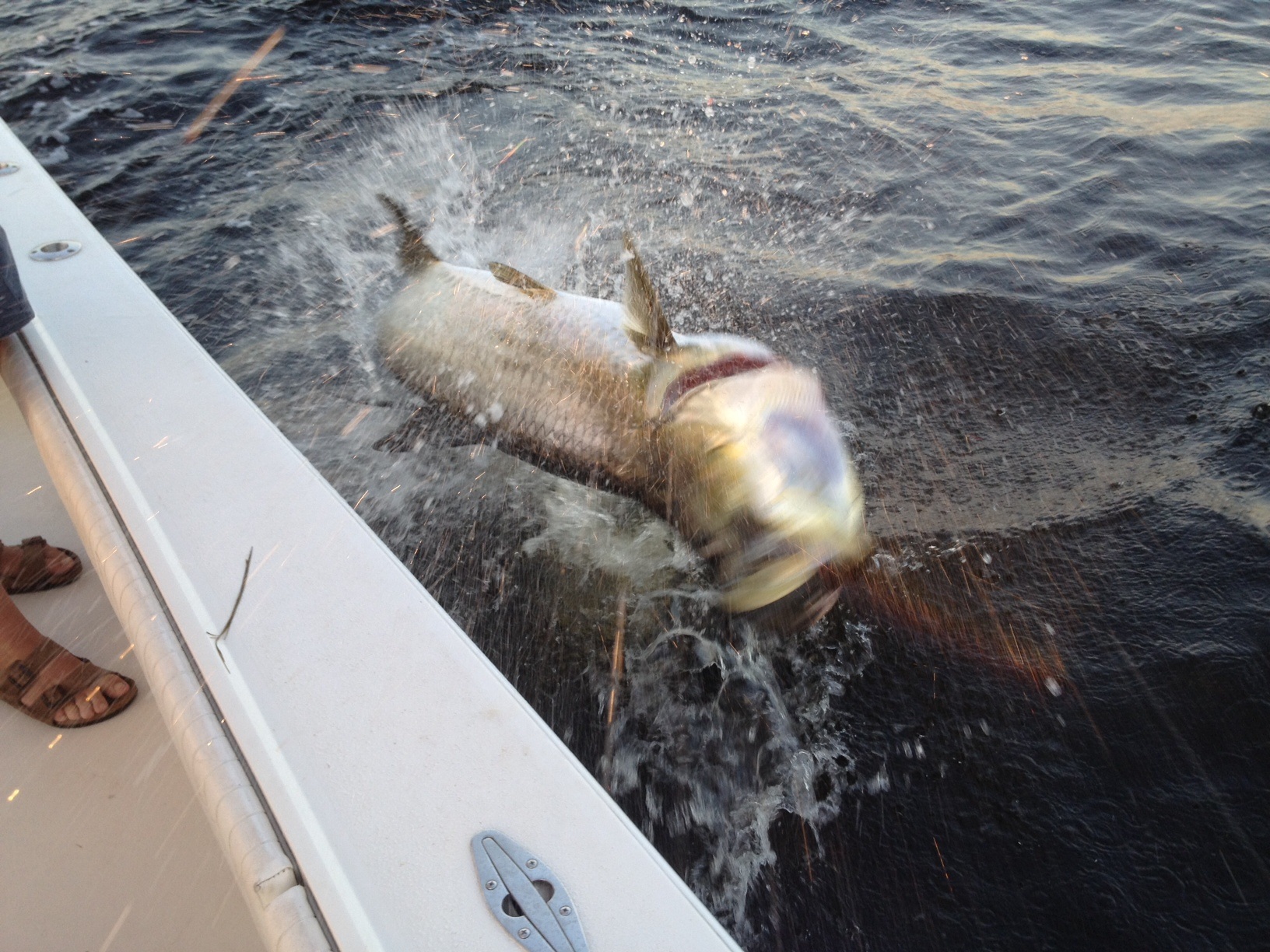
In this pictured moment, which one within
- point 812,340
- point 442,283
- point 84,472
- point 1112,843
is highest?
point 84,472

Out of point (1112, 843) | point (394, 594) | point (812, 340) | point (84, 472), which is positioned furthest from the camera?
point (812, 340)

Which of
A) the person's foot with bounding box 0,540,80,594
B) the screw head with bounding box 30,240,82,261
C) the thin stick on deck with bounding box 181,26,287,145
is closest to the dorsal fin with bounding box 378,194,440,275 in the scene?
the screw head with bounding box 30,240,82,261

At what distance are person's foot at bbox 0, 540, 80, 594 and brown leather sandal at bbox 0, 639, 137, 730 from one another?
0.37 meters

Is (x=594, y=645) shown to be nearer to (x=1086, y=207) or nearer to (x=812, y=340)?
(x=812, y=340)

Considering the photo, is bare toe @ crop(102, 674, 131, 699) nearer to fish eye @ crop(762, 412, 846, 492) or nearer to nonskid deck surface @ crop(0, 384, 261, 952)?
nonskid deck surface @ crop(0, 384, 261, 952)

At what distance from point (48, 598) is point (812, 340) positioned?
3.14m

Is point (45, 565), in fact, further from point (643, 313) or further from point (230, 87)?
point (230, 87)

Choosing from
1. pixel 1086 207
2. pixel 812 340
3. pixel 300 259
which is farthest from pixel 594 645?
pixel 1086 207

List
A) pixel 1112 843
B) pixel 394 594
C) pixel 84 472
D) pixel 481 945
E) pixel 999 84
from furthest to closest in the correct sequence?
pixel 999 84
pixel 1112 843
pixel 84 472
pixel 394 594
pixel 481 945

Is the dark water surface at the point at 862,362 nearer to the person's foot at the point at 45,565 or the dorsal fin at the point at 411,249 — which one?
the dorsal fin at the point at 411,249

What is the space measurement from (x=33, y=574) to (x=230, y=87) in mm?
5397

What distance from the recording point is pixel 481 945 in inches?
41.4

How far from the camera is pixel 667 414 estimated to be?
7.94ft

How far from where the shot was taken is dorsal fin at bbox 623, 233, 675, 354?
2445mm
